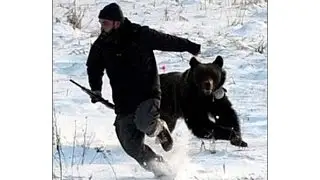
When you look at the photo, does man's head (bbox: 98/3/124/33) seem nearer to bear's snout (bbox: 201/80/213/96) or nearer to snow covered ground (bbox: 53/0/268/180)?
snow covered ground (bbox: 53/0/268/180)

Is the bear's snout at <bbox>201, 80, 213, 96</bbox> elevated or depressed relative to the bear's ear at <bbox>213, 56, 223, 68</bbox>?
depressed

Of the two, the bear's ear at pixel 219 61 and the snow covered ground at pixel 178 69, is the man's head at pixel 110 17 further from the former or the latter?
the bear's ear at pixel 219 61

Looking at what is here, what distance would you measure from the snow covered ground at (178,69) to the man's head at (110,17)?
0.06 ft

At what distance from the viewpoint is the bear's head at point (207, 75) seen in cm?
210

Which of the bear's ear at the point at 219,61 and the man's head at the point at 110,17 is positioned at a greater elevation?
the man's head at the point at 110,17

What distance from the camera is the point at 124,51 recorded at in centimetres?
211

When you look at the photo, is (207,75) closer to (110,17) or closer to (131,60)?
(131,60)

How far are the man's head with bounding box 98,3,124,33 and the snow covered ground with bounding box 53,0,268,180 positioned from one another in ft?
0.06

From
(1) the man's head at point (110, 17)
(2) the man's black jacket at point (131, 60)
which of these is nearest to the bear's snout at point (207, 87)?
(2) the man's black jacket at point (131, 60)

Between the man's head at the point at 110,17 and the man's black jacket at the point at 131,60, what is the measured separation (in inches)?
0.8

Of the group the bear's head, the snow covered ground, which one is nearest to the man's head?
the snow covered ground

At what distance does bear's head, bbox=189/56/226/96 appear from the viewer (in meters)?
2.10
